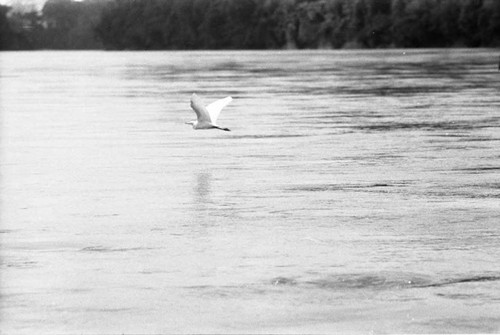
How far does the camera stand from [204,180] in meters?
14.9

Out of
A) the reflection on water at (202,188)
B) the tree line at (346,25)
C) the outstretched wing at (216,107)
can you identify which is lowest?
the tree line at (346,25)

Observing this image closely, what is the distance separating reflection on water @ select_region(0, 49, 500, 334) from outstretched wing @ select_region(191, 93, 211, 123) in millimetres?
510

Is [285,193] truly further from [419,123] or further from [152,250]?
[419,123]

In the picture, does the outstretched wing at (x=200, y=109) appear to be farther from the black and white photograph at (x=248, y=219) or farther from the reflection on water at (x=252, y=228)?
the reflection on water at (x=252, y=228)

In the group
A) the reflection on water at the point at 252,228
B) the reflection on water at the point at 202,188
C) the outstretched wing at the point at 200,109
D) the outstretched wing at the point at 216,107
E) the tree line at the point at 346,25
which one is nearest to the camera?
the reflection on water at the point at 252,228

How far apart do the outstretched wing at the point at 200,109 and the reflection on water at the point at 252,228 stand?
0.51m

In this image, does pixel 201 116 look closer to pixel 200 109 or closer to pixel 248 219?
pixel 200 109

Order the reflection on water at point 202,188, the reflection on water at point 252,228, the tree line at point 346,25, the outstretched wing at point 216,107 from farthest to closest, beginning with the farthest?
the tree line at point 346,25 → the outstretched wing at point 216,107 → the reflection on water at point 202,188 → the reflection on water at point 252,228

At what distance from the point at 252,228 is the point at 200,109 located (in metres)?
6.88

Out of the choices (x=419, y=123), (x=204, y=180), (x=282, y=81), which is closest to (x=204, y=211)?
(x=204, y=180)

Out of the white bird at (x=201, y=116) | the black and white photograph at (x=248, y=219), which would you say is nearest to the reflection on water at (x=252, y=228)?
the black and white photograph at (x=248, y=219)

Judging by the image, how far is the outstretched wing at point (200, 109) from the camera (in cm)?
1770

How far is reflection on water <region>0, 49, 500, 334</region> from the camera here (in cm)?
793

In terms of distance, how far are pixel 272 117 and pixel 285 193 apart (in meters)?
12.7
